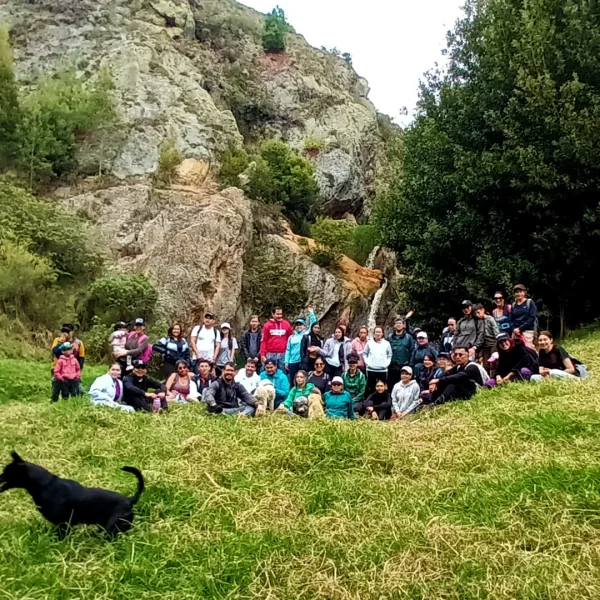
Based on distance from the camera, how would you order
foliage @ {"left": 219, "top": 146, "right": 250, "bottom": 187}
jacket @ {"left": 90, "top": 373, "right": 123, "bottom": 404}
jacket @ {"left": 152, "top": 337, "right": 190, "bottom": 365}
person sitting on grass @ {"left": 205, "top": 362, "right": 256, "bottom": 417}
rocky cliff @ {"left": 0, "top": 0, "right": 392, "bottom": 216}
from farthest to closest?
rocky cliff @ {"left": 0, "top": 0, "right": 392, "bottom": 216} < foliage @ {"left": 219, "top": 146, "right": 250, "bottom": 187} < jacket @ {"left": 152, "top": 337, "right": 190, "bottom": 365} < jacket @ {"left": 90, "top": 373, "right": 123, "bottom": 404} < person sitting on grass @ {"left": 205, "top": 362, "right": 256, "bottom": 417}

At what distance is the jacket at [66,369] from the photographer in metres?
11.4

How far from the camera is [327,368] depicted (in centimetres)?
1198

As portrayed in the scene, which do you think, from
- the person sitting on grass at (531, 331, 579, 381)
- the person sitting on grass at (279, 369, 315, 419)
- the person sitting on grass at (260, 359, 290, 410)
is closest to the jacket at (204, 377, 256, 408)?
the person sitting on grass at (279, 369, 315, 419)

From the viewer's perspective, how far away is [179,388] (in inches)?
454

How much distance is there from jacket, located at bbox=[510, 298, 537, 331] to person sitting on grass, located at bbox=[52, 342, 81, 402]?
7.22m

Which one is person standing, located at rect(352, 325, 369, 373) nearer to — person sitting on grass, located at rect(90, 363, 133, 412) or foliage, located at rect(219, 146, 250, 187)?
person sitting on grass, located at rect(90, 363, 133, 412)

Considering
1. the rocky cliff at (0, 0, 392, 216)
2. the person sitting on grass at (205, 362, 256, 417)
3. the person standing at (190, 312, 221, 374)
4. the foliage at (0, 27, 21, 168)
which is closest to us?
the person sitting on grass at (205, 362, 256, 417)

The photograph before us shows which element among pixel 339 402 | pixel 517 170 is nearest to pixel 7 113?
pixel 517 170

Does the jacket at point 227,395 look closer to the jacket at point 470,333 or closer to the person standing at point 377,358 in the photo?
the person standing at point 377,358

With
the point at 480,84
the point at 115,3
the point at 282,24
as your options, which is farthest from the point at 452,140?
the point at 282,24

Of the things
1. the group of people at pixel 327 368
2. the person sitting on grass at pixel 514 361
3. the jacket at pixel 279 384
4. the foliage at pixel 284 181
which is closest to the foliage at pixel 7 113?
the foliage at pixel 284 181

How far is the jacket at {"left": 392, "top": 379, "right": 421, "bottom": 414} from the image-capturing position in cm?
1056

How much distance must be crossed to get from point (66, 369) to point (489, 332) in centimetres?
685

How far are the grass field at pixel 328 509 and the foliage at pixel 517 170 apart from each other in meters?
8.97
